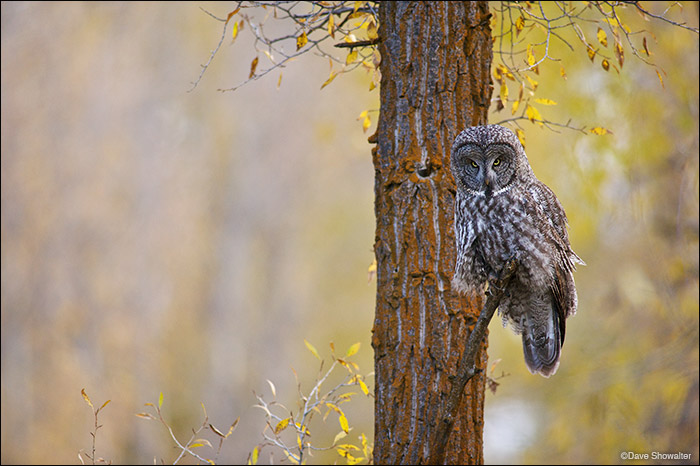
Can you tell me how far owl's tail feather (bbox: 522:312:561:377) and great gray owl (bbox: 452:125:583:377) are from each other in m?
0.06

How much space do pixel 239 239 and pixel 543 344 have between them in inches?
377

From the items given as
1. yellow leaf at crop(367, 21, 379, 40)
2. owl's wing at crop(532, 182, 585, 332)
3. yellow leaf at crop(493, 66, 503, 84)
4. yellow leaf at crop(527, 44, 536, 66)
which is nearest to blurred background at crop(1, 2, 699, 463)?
yellow leaf at crop(493, 66, 503, 84)

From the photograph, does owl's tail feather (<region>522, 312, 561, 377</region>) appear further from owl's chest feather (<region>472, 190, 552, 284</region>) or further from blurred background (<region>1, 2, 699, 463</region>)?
blurred background (<region>1, 2, 699, 463</region>)

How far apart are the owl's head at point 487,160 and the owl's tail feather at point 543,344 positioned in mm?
523

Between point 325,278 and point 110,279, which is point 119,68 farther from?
point 325,278

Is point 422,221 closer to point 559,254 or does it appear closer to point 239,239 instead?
point 559,254

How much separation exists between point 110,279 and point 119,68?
2522 millimetres

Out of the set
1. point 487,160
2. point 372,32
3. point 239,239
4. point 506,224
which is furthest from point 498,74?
point 239,239

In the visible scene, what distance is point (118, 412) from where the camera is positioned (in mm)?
7977

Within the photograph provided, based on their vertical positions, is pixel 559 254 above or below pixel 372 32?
below

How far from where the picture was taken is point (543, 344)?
9.09 ft

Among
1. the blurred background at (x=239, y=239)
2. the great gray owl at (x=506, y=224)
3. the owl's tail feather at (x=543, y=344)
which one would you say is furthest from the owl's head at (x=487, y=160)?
the blurred background at (x=239, y=239)

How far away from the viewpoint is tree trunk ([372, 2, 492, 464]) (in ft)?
8.70

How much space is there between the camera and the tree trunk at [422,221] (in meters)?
2.65
